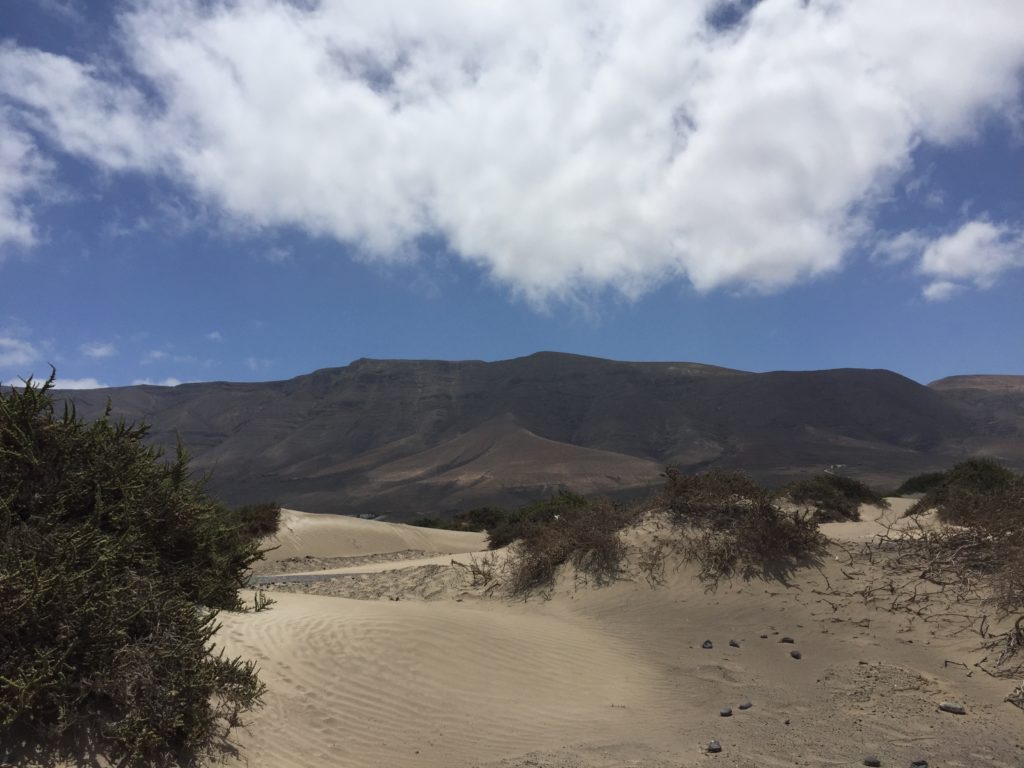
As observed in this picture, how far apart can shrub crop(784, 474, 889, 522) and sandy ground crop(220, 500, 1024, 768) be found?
775 cm

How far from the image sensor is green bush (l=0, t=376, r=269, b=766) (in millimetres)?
4969

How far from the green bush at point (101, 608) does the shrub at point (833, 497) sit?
1564 cm

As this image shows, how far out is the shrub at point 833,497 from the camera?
63.6 feet

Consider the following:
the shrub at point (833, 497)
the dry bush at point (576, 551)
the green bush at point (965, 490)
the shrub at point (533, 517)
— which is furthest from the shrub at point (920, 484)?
the dry bush at point (576, 551)

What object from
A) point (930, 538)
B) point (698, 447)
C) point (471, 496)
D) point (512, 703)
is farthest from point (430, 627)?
point (698, 447)

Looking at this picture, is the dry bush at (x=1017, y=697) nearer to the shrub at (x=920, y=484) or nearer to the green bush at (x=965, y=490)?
the green bush at (x=965, y=490)

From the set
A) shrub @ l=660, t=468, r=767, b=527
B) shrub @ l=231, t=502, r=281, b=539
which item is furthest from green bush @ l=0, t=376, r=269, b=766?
shrub @ l=231, t=502, r=281, b=539

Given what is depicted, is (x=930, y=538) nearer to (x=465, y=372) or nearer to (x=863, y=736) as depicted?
(x=863, y=736)

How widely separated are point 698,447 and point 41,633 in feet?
338

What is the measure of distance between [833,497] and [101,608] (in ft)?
65.9

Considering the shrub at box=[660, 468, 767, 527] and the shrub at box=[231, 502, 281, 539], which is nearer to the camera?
the shrub at box=[660, 468, 767, 527]

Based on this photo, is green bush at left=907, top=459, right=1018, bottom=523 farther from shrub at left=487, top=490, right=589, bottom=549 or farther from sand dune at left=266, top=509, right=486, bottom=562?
sand dune at left=266, top=509, right=486, bottom=562

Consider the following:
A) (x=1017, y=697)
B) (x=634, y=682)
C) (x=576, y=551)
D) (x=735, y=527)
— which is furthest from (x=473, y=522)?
(x=1017, y=697)

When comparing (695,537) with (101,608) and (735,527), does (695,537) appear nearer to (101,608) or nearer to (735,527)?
(735,527)
